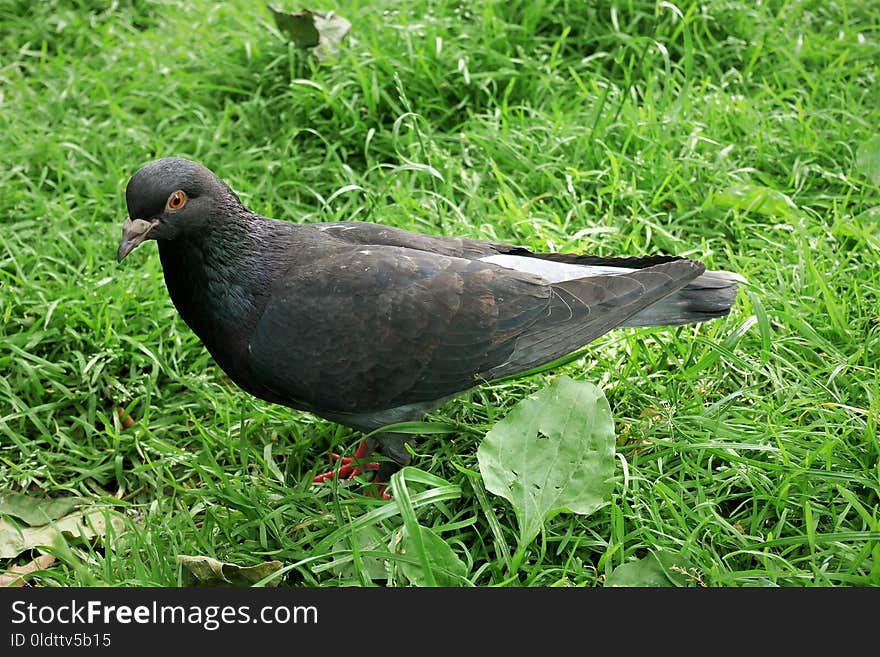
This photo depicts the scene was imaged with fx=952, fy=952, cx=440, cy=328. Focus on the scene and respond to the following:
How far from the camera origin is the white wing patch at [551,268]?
3857 millimetres

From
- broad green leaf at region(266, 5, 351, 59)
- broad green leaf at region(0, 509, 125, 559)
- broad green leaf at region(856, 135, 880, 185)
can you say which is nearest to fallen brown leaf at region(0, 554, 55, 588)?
broad green leaf at region(0, 509, 125, 559)

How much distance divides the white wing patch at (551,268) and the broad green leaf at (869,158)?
183 cm

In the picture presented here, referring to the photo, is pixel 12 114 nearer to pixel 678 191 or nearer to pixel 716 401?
pixel 678 191

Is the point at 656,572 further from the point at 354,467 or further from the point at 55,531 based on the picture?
the point at 55,531

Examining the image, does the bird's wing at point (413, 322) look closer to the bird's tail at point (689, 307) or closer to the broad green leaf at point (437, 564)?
the bird's tail at point (689, 307)

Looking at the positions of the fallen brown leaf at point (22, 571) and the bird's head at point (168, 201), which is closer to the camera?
the bird's head at point (168, 201)

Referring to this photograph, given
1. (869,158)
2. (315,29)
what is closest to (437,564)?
(869,158)

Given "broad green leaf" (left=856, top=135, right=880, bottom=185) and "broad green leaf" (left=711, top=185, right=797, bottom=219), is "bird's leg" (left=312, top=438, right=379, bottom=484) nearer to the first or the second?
"broad green leaf" (left=711, top=185, right=797, bottom=219)

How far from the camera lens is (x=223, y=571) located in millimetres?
3348

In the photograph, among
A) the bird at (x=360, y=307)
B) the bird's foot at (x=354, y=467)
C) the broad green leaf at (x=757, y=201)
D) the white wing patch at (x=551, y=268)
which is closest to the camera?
the bird at (x=360, y=307)

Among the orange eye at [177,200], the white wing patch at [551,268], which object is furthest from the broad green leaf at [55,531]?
the white wing patch at [551,268]

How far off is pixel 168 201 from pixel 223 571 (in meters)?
1.33

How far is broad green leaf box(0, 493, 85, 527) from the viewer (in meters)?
3.88

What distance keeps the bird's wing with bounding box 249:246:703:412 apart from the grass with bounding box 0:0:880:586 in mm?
408
